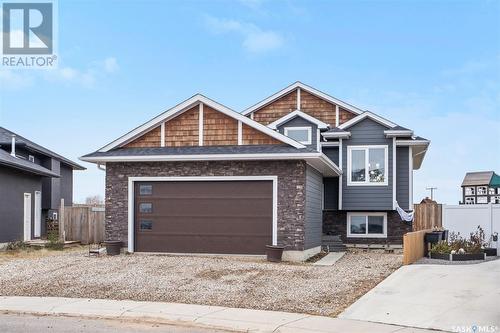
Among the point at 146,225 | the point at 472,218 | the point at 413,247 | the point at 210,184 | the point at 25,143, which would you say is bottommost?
the point at 413,247

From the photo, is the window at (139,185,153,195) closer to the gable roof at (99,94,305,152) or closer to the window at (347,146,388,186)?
the gable roof at (99,94,305,152)

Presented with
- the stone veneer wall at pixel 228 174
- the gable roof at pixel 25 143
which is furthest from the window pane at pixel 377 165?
the gable roof at pixel 25 143

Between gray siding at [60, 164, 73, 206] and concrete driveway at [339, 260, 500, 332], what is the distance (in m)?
24.2

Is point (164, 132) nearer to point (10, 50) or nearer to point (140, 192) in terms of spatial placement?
point (140, 192)

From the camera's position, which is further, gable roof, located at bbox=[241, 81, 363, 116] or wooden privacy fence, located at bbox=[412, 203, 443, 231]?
gable roof, located at bbox=[241, 81, 363, 116]

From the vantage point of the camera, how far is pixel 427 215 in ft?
80.2

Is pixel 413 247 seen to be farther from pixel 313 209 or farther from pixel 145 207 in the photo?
pixel 145 207

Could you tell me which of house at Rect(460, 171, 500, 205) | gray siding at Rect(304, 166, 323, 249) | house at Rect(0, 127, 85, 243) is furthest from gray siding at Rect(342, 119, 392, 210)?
house at Rect(0, 127, 85, 243)

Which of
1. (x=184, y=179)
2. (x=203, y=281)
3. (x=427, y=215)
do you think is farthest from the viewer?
(x=427, y=215)

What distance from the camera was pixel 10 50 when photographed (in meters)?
20.4

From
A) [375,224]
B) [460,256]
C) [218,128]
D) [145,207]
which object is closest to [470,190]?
[375,224]

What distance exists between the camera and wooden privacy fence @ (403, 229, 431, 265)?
51.1 feet

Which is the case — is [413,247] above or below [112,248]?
above

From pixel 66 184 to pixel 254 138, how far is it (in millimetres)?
19934
